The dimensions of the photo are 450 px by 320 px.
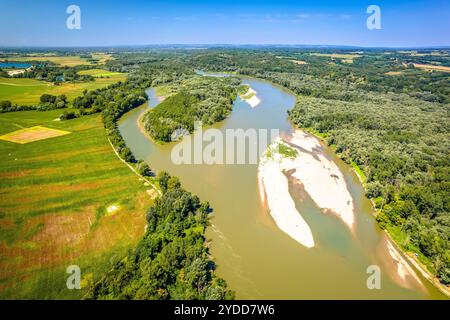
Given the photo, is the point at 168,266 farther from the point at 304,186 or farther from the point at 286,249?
the point at 304,186

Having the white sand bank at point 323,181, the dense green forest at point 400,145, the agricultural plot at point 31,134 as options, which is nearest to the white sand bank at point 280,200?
the white sand bank at point 323,181

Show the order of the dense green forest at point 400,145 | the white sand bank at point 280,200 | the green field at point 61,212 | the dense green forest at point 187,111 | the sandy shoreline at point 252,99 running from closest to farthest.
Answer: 1. the green field at point 61,212
2. the dense green forest at point 400,145
3. the white sand bank at point 280,200
4. the dense green forest at point 187,111
5. the sandy shoreline at point 252,99

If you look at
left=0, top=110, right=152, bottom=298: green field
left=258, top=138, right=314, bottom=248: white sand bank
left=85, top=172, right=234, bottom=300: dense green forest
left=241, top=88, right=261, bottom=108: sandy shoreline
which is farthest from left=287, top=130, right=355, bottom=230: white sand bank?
left=241, top=88, right=261, bottom=108: sandy shoreline

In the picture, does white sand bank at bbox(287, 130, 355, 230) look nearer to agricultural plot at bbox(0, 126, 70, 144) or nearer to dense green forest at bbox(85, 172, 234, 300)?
dense green forest at bbox(85, 172, 234, 300)

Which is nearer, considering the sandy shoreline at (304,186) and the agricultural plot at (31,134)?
the sandy shoreline at (304,186)

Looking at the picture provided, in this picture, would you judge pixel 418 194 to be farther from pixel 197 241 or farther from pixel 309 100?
pixel 309 100

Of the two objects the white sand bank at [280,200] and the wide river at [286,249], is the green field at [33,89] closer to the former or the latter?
the wide river at [286,249]
